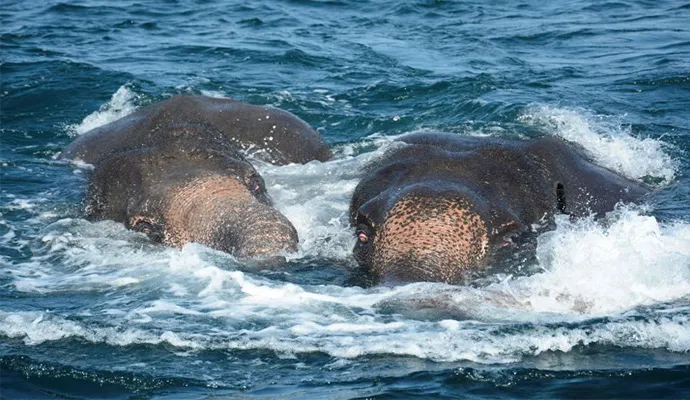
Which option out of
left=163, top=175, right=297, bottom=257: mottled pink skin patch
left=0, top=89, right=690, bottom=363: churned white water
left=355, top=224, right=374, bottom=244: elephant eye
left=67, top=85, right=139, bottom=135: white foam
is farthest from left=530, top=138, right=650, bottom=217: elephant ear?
left=67, top=85, right=139, bottom=135: white foam

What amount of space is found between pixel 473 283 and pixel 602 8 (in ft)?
51.8

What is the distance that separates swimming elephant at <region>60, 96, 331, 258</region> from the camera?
11.8 meters

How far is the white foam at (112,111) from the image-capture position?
59.0ft

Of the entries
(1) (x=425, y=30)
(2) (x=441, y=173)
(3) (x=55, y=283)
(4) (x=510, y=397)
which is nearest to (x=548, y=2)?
(1) (x=425, y=30)

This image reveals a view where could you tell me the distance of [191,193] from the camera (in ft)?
40.4

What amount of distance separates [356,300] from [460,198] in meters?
1.52

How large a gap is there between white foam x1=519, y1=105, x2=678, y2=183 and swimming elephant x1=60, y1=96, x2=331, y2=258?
4.38 metres

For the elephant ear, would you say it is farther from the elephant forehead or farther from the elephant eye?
the elephant eye

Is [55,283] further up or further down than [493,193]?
further down

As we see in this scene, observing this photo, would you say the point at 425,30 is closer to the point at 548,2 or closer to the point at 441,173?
the point at 548,2

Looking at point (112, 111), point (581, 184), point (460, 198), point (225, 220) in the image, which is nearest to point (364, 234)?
point (460, 198)

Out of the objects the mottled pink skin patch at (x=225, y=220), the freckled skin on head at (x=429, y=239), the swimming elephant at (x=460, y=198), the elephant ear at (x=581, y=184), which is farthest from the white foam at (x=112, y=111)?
the freckled skin on head at (x=429, y=239)

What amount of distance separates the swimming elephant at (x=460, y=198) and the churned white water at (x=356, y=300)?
1.00 feet

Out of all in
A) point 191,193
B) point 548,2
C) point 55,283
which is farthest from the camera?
point 548,2
